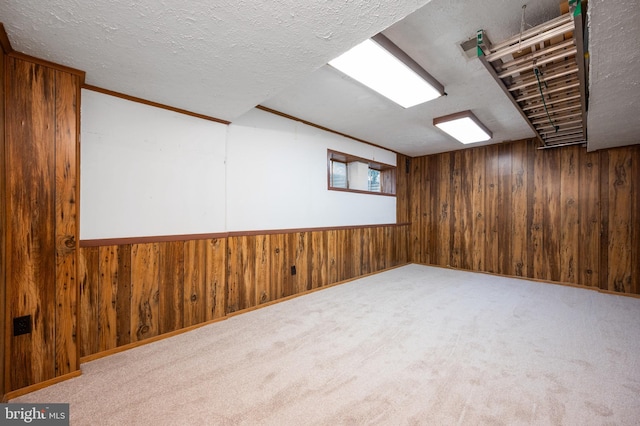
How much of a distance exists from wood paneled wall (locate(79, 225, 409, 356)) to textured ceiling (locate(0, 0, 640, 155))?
1.37m

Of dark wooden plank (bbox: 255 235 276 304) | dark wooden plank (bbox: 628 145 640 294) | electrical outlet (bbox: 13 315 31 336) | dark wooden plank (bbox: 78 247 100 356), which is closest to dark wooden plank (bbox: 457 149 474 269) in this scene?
dark wooden plank (bbox: 628 145 640 294)

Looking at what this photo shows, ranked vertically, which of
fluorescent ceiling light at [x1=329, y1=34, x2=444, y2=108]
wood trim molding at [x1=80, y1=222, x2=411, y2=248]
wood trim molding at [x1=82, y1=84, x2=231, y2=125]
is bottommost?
wood trim molding at [x1=80, y1=222, x2=411, y2=248]

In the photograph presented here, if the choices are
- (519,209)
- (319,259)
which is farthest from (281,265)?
(519,209)

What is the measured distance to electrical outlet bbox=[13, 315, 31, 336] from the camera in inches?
66.9

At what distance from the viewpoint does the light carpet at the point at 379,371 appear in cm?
151

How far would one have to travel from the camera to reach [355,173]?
4914 millimetres

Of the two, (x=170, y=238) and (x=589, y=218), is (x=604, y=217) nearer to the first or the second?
(x=589, y=218)

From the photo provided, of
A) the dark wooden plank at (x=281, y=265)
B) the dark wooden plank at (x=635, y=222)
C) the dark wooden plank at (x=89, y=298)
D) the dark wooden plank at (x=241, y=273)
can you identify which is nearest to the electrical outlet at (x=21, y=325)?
the dark wooden plank at (x=89, y=298)

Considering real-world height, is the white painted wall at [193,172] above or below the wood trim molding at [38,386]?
above

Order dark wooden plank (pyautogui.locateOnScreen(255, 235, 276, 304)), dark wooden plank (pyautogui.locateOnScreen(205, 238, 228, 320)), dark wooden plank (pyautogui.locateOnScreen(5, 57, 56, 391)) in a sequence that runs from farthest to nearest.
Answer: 1. dark wooden plank (pyautogui.locateOnScreen(255, 235, 276, 304))
2. dark wooden plank (pyautogui.locateOnScreen(205, 238, 228, 320))
3. dark wooden plank (pyautogui.locateOnScreen(5, 57, 56, 391))

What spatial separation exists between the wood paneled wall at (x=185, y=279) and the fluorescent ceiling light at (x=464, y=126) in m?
2.14

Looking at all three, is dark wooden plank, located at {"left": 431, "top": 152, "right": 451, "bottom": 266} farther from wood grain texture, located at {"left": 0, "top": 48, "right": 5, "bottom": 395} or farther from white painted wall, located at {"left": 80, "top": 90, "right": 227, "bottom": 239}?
wood grain texture, located at {"left": 0, "top": 48, "right": 5, "bottom": 395}

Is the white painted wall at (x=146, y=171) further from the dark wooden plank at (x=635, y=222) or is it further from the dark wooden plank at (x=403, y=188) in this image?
the dark wooden plank at (x=635, y=222)

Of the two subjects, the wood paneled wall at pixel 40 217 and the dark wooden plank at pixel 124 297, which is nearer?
the wood paneled wall at pixel 40 217
